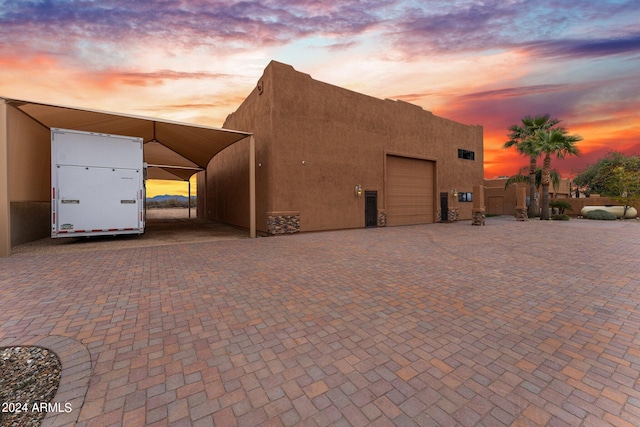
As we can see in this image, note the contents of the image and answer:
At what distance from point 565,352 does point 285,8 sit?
36.0ft

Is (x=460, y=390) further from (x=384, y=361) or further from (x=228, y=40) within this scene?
(x=228, y=40)

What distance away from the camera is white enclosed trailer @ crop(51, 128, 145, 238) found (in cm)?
908

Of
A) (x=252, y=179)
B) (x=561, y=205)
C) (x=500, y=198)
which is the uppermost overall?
(x=252, y=179)

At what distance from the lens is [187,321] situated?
3666 mm

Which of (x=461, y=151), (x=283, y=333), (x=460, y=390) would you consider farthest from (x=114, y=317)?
(x=461, y=151)

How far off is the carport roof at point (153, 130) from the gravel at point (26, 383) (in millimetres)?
9273

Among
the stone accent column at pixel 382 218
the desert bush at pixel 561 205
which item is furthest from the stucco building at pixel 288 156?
the desert bush at pixel 561 205

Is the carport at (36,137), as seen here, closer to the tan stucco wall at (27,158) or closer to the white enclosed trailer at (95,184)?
the tan stucco wall at (27,158)

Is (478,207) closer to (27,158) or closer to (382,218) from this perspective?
(382,218)

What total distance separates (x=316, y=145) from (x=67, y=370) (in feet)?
42.7

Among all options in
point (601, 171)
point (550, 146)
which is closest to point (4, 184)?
point (550, 146)

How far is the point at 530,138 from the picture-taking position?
24344mm

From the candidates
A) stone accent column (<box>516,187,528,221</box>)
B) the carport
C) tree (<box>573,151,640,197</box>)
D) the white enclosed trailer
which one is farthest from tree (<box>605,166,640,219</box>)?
the white enclosed trailer

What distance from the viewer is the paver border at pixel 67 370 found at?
2006 mm
